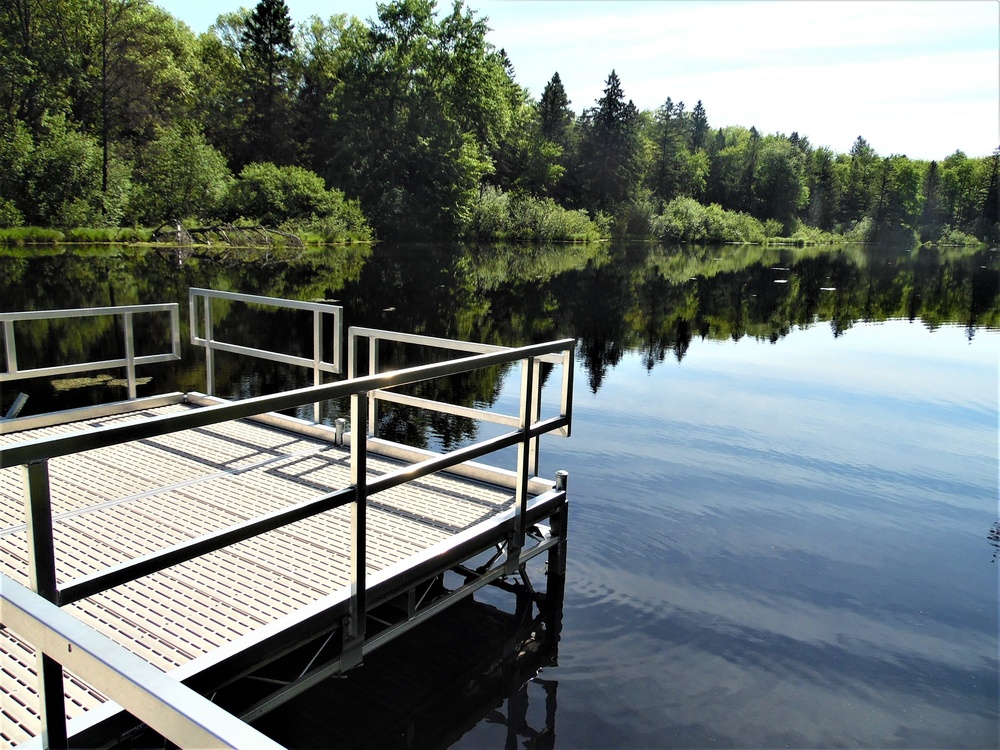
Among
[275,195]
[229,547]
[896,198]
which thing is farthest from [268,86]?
[896,198]

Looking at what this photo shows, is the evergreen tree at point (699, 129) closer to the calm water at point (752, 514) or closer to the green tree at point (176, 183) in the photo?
the green tree at point (176, 183)

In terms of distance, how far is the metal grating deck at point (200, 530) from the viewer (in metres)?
3.72

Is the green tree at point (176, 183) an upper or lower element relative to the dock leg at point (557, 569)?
upper

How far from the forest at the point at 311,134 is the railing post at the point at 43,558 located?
1403 inches

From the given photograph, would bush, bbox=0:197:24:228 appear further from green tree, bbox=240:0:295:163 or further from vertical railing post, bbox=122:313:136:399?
vertical railing post, bbox=122:313:136:399

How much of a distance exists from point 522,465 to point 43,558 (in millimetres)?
3119

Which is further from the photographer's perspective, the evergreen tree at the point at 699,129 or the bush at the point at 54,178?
the evergreen tree at the point at 699,129

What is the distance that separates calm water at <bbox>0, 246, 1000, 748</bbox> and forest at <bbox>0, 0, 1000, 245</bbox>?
677 inches

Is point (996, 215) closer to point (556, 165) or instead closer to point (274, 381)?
point (556, 165)

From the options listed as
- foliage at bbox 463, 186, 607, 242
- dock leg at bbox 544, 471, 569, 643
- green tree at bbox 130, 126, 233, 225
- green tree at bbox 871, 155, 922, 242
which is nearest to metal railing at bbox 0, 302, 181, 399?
dock leg at bbox 544, 471, 569, 643

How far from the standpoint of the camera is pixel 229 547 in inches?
189

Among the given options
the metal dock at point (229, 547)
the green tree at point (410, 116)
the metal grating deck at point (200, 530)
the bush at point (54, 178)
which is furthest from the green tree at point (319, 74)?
the metal grating deck at point (200, 530)

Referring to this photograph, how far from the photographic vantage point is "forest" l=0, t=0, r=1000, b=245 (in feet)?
125

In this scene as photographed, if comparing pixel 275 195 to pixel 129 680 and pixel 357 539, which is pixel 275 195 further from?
pixel 129 680
